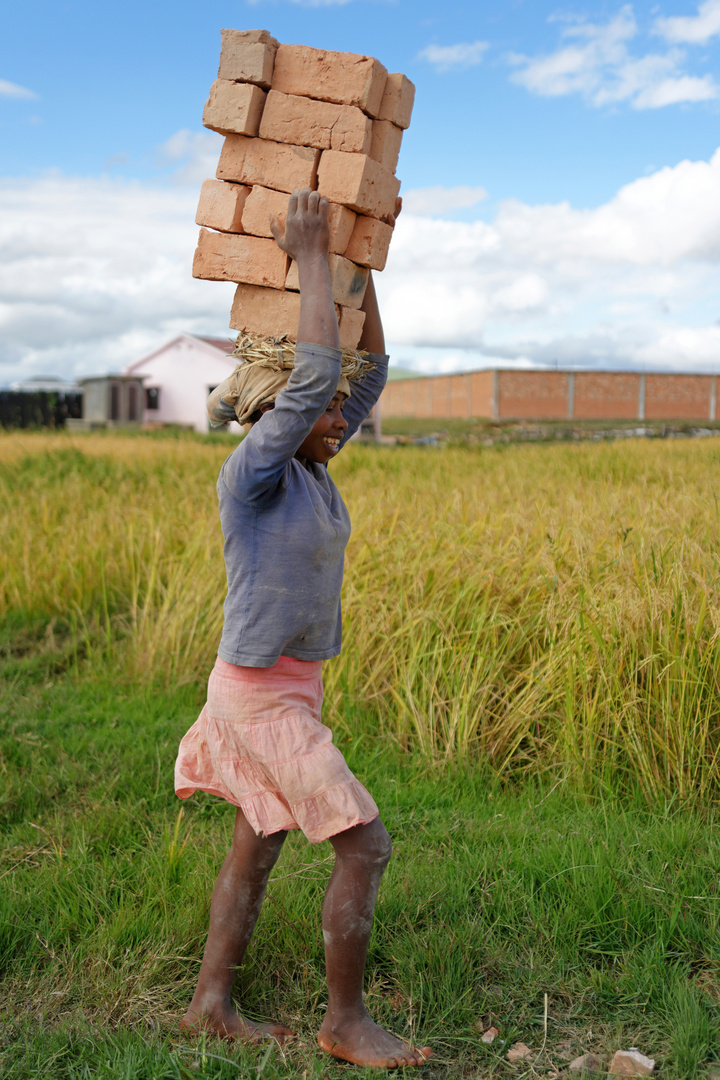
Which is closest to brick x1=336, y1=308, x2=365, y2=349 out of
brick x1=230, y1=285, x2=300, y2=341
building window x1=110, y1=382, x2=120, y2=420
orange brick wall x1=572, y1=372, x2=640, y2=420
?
brick x1=230, y1=285, x2=300, y2=341

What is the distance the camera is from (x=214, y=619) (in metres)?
5.02

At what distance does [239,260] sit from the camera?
7.64ft

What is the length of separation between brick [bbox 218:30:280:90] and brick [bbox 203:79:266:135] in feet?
0.07

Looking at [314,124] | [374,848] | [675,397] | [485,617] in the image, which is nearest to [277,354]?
[314,124]

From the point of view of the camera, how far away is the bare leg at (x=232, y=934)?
2152 millimetres

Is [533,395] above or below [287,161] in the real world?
above

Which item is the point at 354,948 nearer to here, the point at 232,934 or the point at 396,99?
the point at 232,934

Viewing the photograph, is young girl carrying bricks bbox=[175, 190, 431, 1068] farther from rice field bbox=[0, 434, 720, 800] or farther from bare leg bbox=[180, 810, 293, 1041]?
rice field bbox=[0, 434, 720, 800]

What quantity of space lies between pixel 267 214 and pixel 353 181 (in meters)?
0.25

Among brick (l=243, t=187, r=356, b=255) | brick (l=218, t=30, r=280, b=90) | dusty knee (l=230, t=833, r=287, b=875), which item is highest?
brick (l=218, t=30, r=280, b=90)

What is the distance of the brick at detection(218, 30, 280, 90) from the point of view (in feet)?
7.50

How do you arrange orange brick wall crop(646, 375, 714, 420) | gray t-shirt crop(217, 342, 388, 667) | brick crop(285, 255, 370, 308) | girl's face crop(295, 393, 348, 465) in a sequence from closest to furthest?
gray t-shirt crop(217, 342, 388, 667) < girl's face crop(295, 393, 348, 465) < brick crop(285, 255, 370, 308) < orange brick wall crop(646, 375, 714, 420)

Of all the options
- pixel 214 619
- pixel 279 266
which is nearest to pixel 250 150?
pixel 279 266

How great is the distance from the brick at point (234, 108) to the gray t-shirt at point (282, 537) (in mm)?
795
